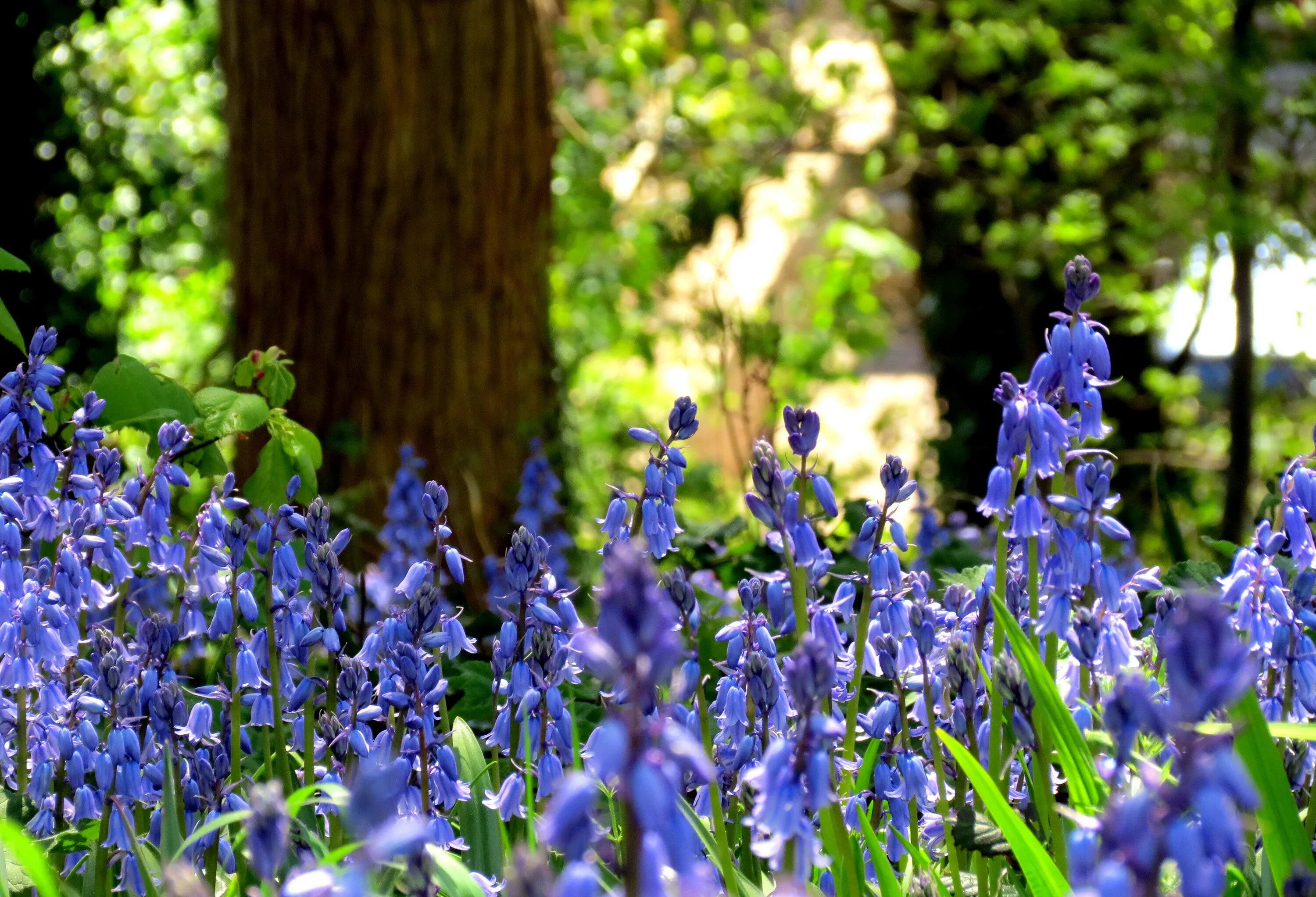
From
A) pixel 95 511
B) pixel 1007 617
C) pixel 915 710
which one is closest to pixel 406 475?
pixel 95 511

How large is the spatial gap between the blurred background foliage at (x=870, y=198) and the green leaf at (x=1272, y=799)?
387 centimetres

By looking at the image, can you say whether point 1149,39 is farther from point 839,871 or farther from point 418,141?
point 839,871

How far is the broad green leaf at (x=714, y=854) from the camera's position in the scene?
1.49 m

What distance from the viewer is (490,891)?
154 centimetres

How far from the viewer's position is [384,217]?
15.3 feet

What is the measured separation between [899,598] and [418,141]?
3.32 metres

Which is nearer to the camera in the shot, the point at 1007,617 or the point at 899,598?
the point at 1007,617

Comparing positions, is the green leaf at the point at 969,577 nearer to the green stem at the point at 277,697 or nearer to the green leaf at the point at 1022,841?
the green leaf at the point at 1022,841

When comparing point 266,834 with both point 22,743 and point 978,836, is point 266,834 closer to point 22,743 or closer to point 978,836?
point 978,836

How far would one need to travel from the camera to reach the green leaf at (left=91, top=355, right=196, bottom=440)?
233 centimetres

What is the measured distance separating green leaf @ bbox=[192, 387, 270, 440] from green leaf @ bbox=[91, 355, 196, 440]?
53mm

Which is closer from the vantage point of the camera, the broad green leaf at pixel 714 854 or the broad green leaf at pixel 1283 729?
the broad green leaf at pixel 1283 729

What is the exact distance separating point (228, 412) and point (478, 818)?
35.5 inches

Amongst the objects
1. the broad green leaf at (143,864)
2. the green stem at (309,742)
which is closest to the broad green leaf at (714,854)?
the green stem at (309,742)
